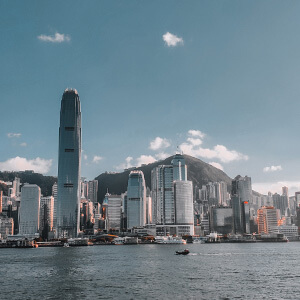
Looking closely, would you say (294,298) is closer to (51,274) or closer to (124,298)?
(124,298)

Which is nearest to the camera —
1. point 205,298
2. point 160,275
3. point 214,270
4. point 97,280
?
point 205,298

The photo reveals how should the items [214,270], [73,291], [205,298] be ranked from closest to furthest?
[205,298] → [73,291] → [214,270]

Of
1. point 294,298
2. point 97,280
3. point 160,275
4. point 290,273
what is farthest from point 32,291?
point 290,273

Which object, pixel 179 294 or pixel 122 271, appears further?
pixel 122 271

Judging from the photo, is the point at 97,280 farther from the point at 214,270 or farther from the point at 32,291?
the point at 214,270

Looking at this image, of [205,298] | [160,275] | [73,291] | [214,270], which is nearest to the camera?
[205,298]

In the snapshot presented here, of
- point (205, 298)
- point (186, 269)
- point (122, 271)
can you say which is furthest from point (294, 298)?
point (122, 271)

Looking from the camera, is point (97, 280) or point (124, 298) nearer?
point (124, 298)

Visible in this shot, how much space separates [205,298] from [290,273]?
1884 inches

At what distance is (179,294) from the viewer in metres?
77.2

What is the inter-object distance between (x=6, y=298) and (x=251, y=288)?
50337 mm

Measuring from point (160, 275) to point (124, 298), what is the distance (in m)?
32.9

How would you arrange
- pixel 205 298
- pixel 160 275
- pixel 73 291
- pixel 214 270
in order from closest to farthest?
1. pixel 205 298
2. pixel 73 291
3. pixel 160 275
4. pixel 214 270

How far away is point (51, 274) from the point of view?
109938 mm
